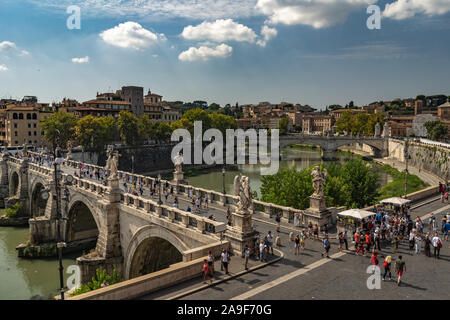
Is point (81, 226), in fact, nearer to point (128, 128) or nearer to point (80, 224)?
point (80, 224)

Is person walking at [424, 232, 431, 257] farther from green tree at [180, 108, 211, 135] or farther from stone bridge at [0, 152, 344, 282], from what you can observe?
green tree at [180, 108, 211, 135]

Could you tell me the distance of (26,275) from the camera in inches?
980

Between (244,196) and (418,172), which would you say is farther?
(418,172)

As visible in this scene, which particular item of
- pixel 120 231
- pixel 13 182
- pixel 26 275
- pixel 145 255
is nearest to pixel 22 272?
pixel 26 275

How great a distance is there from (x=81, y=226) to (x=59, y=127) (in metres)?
31.7

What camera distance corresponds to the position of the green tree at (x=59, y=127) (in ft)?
185

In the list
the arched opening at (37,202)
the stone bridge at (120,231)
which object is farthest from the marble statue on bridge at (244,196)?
the arched opening at (37,202)

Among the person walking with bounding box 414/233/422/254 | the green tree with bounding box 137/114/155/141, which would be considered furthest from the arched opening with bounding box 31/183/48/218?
the person walking with bounding box 414/233/422/254

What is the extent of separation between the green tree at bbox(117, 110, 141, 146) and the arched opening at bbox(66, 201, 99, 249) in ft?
111

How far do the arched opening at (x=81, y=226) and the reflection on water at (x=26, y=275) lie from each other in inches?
88.8

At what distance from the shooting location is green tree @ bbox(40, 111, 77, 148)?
56375mm

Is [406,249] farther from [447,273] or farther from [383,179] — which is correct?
[383,179]
